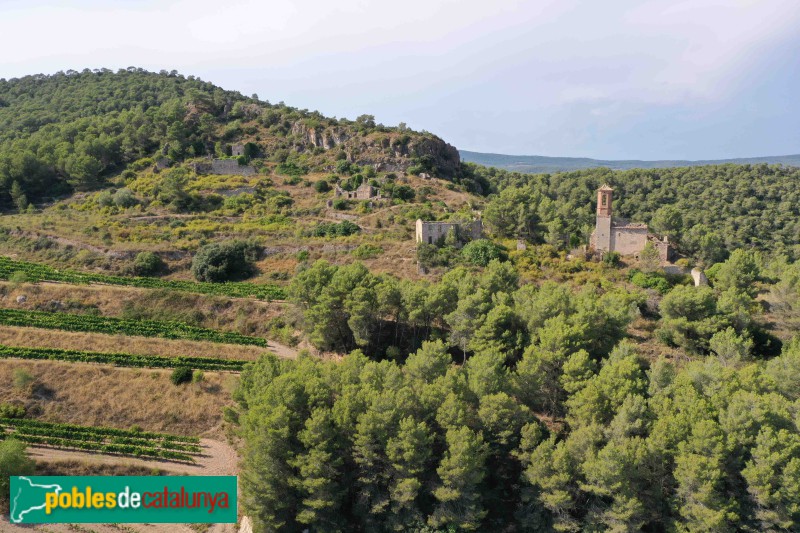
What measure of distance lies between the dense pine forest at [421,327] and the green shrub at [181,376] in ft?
0.91

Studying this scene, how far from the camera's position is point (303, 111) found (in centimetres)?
8538

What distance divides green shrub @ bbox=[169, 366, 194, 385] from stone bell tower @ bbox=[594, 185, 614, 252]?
114 ft

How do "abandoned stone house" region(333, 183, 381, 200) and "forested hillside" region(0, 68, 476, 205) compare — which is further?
"forested hillside" region(0, 68, 476, 205)

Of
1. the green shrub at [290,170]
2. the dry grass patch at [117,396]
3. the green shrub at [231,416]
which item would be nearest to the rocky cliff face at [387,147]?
the green shrub at [290,170]

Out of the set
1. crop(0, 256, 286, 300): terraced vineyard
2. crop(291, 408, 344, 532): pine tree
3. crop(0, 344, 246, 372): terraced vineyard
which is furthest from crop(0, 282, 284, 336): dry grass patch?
crop(291, 408, 344, 532): pine tree

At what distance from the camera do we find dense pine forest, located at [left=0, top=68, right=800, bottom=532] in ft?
68.1

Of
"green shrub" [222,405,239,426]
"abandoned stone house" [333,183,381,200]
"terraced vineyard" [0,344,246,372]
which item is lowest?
"green shrub" [222,405,239,426]

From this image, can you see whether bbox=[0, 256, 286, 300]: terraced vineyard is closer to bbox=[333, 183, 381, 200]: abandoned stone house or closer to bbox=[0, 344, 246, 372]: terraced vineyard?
bbox=[0, 344, 246, 372]: terraced vineyard

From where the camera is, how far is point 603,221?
43.8m

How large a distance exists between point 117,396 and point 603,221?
39.4 meters

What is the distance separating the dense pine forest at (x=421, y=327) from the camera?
818 inches

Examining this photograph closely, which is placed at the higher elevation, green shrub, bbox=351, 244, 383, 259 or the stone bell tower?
the stone bell tower

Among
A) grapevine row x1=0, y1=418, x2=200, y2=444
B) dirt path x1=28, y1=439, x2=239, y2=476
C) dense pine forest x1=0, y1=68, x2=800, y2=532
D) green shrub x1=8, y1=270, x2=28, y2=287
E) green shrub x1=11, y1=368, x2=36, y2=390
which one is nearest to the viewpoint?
dense pine forest x1=0, y1=68, x2=800, y2=532

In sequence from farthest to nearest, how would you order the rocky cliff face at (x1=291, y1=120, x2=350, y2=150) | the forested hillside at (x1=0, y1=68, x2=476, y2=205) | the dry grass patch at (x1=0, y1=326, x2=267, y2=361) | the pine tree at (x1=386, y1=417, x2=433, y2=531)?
the rocky cliff face at (x1=291, y1=120, x2=350, y2=150) → the forested hillside at (x1=0, y1=68, x2=476, y2=205) → the dry grass patch at (x1=0, y1=326, x2=267, y2=361) → the pine tree at (x1=386, y1=417, x2=433, y2=531)
